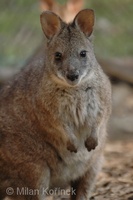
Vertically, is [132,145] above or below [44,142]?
above

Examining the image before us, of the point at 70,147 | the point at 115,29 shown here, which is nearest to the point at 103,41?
the point at 115,29

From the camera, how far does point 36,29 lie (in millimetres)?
12938

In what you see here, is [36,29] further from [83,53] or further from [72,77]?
[72,77]

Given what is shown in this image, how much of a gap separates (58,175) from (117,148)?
10.4ft

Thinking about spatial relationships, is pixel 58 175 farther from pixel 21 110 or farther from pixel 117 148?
pixel 117 148

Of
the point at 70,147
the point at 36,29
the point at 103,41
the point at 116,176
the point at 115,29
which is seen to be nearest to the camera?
the point at 70,147

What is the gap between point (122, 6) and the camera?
11.4m

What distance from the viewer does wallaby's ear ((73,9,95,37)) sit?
16.6ft

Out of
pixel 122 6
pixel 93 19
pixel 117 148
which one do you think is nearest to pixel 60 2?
pixel 122 6

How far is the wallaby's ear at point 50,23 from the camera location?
5055 millimetres

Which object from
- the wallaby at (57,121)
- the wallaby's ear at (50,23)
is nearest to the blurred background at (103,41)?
the wallaby at (57,121)

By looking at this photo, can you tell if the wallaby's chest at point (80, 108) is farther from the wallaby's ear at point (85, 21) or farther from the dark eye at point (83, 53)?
the wallaby's ear at point (85, 21)

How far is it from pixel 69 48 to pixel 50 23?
34cm

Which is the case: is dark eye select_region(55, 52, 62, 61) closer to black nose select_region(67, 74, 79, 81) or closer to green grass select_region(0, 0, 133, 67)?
black nose select_region(67, 74, 79, 81)
